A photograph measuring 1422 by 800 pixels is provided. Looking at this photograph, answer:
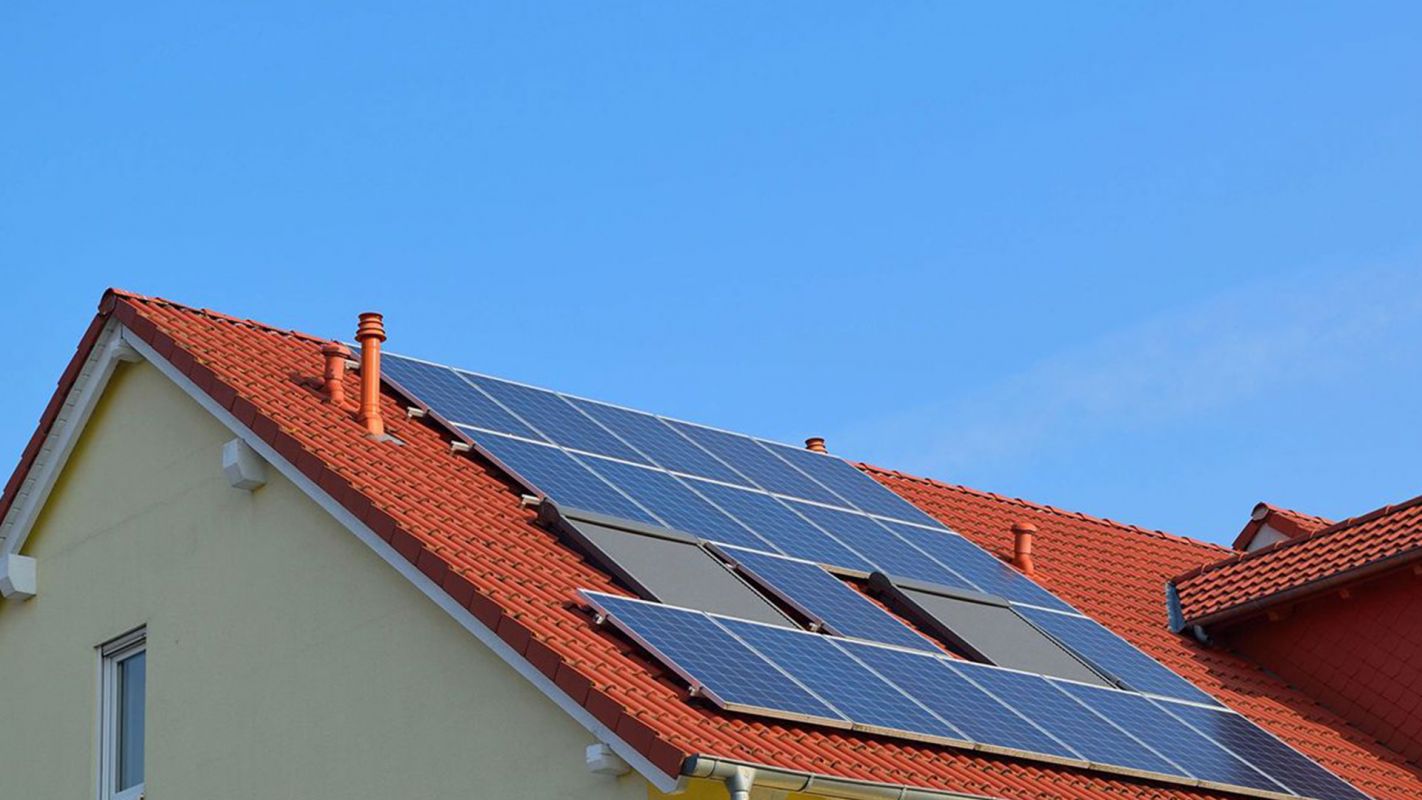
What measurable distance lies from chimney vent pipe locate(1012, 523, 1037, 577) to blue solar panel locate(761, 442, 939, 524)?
0.79 meters

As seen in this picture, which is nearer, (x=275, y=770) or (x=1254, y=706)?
(x=275, y=770)

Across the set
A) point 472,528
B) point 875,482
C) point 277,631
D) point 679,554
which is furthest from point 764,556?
point 875,482

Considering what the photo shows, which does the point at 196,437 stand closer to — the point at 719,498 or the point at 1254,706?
the point at 719,498

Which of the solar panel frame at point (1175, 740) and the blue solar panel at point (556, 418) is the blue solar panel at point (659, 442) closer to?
the blue solar panel at point (556, 418)

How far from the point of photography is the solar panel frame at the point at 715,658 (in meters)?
13.6

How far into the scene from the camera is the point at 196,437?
17.2 metres

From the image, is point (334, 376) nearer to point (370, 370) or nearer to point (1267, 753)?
point (370, 370)

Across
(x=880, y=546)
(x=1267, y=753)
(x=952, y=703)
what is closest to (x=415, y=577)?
(x=952, y=703)

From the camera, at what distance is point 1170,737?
16.8 metres

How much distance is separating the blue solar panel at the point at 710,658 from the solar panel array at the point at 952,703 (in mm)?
10

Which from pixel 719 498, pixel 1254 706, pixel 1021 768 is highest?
pixel 719 498

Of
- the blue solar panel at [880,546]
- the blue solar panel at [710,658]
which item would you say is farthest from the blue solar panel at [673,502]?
the blue solar panel at [710,658]

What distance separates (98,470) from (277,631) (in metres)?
3.23

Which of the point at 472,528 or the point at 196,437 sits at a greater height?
the point at 196,437
